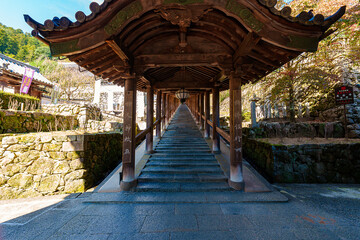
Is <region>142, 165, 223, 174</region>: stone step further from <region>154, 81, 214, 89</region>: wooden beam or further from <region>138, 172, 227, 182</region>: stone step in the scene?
<region>154, 81, 214, 89</region>: wooden beam

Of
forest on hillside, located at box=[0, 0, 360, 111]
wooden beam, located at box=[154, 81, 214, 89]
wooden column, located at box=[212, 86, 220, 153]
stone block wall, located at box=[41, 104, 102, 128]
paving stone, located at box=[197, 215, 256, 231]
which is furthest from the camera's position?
stone block wall, located at box=[41, 104, 102, 128]

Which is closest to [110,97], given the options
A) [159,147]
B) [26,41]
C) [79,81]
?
[79,81]

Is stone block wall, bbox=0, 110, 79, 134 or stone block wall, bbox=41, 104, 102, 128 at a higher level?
stone block wall, bbox=41, 104, 102, 128

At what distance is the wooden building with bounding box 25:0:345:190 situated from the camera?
2881 mm

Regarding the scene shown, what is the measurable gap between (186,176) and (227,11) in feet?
14.1

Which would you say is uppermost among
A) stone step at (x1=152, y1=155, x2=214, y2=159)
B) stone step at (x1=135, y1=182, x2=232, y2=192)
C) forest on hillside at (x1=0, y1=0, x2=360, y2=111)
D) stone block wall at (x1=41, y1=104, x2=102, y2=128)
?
forest on hillside at (x1=0, y1=0, x2=360, y2=111)

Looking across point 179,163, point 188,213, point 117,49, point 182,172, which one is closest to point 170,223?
point 188,213

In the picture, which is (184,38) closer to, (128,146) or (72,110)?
(128,146)

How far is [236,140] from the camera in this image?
407cm

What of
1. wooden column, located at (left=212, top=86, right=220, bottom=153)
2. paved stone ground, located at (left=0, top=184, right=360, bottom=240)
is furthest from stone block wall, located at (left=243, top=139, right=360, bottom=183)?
wooden column, located at (left=212, top=86, right=220, bottom=153)

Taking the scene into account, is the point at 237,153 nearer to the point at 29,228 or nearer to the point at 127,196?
the point at 127,196

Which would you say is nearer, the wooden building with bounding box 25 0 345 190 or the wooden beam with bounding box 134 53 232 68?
the wooden building with bounding box 25 0 345 190

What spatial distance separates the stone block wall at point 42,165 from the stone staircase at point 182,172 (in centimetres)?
224

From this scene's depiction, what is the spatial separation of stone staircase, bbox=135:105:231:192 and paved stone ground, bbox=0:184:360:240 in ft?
2.10
